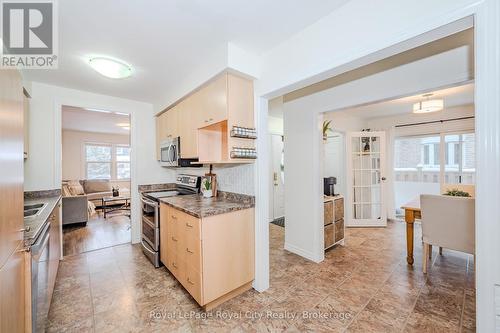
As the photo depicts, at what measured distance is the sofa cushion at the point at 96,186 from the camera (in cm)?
649

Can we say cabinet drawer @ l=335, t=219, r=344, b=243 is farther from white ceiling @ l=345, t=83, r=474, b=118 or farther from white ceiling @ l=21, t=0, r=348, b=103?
white ceiling @ l=21, t=0, r=348, b=103

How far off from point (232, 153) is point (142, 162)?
237cm

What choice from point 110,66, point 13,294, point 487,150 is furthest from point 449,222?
point 110,66

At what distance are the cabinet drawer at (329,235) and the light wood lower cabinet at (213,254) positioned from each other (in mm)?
1450

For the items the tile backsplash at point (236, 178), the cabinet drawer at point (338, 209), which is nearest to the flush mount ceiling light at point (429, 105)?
the cabinet drawer at point (338, 209)

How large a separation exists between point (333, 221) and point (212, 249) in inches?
84.5

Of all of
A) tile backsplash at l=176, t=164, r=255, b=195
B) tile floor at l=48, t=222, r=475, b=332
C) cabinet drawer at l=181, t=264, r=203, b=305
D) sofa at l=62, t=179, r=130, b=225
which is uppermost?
tile backsplash at l=176, t=164, r=255, b=195

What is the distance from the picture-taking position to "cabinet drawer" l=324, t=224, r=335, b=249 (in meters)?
3.19

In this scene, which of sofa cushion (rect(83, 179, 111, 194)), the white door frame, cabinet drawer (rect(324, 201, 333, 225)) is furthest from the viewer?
sofa cushion (rect(83, 179, 111, 194))

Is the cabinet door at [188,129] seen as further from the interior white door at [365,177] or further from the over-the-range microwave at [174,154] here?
the interior white door at [365,177]

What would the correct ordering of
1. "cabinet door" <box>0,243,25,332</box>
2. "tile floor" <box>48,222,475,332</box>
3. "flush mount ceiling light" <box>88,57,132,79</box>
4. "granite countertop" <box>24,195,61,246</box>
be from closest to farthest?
"cabinet door" <box>0,243,25,332</box>
"granite countertop" <box>24,195,61,246</box>
"tile floor" <box>48,222,475,332</box>
"flush mount ceiling light" <box>88,57,132,79</box>

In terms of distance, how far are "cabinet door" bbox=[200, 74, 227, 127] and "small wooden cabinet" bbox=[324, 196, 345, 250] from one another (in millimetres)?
2050

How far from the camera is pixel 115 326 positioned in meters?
1.77

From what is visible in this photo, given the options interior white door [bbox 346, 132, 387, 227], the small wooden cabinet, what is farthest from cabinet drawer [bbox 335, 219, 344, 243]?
interior white door [bbox 346, 132, 387, 227]
